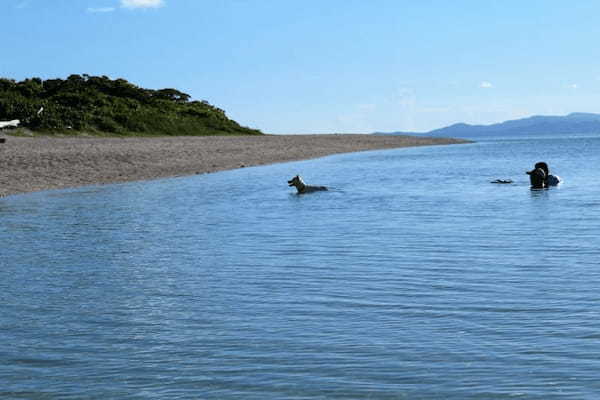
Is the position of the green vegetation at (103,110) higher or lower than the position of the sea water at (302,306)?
higher

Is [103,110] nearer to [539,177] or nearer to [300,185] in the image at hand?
[300,185]

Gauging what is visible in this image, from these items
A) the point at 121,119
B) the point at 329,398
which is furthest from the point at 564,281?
the point at 121,119

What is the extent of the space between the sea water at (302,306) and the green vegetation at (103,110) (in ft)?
140

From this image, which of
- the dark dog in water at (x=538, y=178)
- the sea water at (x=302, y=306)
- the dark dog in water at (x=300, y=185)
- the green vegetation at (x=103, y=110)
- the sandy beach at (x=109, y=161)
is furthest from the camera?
the green vegetation at (x=103, y=110)

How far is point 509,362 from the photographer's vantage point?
22.4 feet

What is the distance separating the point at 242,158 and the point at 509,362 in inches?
1756

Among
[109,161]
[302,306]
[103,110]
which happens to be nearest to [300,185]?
[109,161]

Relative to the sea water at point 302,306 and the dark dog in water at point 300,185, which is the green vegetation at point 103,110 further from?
the sea water at point 302,306

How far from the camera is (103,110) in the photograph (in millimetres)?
71625

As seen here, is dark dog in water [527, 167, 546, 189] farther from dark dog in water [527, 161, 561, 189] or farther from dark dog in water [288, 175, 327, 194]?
dark dog in water [288, 175, 327, 194]

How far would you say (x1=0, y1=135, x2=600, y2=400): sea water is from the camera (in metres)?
6.52

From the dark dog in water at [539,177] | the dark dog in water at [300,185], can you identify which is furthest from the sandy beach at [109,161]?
the dark dog in water at [539,177]

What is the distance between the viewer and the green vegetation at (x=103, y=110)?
6384 centimetres

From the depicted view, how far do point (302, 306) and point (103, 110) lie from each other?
6576cm
